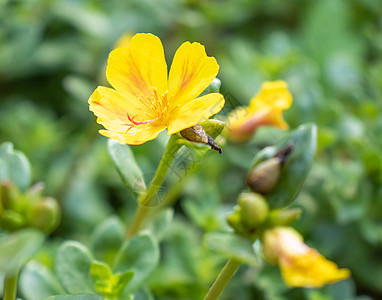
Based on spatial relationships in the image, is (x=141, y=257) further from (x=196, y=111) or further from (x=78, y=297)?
(x=196, y=111)

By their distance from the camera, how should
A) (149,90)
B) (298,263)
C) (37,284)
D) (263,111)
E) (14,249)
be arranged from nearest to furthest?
(14,249), (298,263), (149,90), (37,284), (263,111)

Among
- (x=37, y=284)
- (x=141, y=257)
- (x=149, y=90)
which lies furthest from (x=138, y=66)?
(x=37, y=284)

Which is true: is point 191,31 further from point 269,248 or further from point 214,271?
point 269,248

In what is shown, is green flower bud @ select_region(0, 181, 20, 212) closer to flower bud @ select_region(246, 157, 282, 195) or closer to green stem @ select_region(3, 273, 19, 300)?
green stem @ select_region(3, 273, 19, 300)

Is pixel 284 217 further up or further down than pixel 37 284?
further up

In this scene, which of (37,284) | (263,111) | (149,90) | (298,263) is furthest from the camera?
(263,111)

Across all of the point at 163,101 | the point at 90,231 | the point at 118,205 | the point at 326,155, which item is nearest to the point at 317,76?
the point at 326,155
